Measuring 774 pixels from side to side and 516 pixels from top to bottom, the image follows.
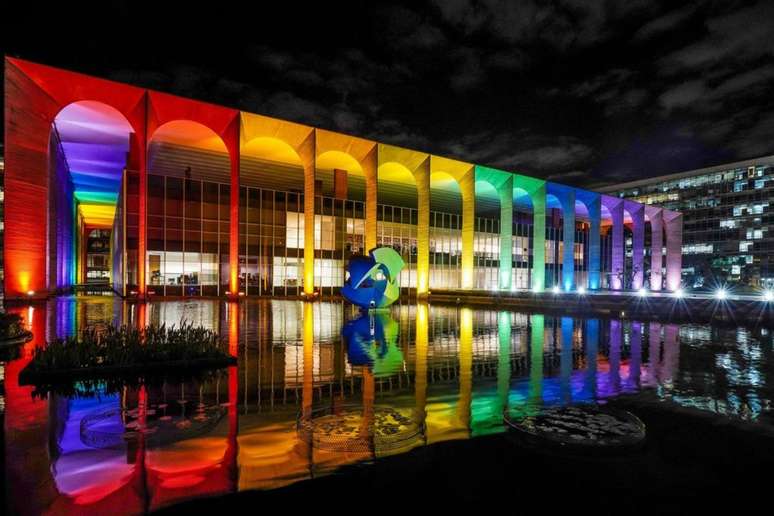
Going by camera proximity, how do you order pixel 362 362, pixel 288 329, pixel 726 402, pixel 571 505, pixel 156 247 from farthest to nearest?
pixel 156 247
pixel 288 329
pixel 362 362
pixel 726 402
pixel 571 505

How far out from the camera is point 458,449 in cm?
550

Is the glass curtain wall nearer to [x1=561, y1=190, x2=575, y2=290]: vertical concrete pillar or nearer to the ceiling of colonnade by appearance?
the ceiling of colonnade

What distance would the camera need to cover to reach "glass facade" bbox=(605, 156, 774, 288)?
93.3 metres

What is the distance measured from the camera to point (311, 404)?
294 inches

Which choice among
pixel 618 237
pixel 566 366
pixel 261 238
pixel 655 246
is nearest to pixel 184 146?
pixel 261 238

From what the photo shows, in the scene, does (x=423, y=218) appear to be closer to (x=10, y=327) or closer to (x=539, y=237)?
(x=539, y=237)

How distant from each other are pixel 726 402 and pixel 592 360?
13.3ft

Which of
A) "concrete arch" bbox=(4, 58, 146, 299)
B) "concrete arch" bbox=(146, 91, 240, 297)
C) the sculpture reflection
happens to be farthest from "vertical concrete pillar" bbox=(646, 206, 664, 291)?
"concrete arch" bbox=(4, 58, 146, 299)

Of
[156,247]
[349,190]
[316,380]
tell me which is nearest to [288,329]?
[316,380]

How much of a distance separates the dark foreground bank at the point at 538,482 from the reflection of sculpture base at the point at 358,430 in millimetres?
447

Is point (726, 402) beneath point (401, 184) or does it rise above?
beneath

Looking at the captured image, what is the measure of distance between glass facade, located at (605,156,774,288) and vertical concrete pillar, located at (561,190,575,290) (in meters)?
45.9

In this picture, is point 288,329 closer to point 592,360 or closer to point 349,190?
point 592,360

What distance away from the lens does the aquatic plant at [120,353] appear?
30.0ft
